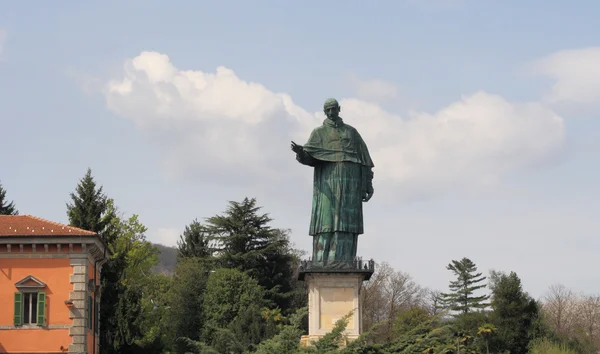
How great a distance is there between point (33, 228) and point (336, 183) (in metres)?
10.6

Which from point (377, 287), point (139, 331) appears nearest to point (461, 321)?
point (377, 287)

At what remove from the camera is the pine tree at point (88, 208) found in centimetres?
4116

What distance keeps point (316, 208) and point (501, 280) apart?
2393cm

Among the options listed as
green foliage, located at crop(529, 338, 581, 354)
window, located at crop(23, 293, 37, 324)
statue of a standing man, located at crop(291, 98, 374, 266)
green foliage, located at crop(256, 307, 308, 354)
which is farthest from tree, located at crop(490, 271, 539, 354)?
green foliage, located at crop(256, 307, 308, 354)

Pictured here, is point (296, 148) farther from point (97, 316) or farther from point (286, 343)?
point (97, 316)

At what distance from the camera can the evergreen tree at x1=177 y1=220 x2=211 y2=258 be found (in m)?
56.6

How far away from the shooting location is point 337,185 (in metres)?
26.2

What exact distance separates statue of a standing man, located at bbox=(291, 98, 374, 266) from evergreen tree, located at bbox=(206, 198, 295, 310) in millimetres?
22080

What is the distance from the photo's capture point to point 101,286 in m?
35.8

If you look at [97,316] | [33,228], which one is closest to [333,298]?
A: [33,228]

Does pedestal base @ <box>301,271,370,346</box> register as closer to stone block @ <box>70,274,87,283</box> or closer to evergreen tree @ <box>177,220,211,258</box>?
stone block @ <box>70,274,87,283</box>

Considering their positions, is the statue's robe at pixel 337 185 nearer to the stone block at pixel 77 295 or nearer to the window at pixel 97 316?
the stone block at pixel 77 295

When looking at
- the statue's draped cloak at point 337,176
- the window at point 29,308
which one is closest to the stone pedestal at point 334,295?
the statue's draped cloak at point 337,176

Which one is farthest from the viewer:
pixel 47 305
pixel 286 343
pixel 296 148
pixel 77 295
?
pixel 77 295
